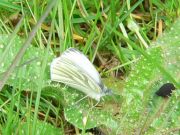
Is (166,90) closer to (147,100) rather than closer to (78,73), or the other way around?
(147,100)

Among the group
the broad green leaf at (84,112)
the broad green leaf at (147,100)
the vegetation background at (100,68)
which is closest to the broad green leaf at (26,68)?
the vegetation background at (100,68)

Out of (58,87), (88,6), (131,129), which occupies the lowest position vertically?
(131,129)

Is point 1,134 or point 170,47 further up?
point 170,47

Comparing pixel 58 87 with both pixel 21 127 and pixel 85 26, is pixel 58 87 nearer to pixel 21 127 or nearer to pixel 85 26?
pixel 21 127

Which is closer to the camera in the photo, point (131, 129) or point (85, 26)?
point (131, 129)

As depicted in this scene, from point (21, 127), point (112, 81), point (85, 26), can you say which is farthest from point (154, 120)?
point (85, 26)

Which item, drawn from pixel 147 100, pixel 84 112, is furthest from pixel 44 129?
pixel 147 100
